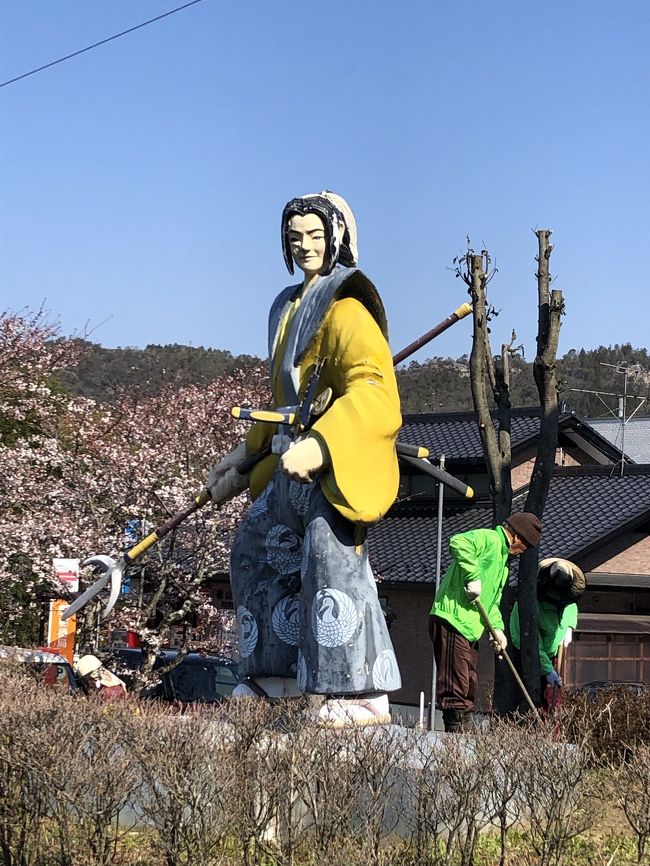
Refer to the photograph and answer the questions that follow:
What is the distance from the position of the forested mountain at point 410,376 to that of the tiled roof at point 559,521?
58.6 ft

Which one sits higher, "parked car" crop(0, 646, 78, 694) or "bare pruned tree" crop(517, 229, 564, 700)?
"bare pruned tree" crop(517, 229, 564, 700)

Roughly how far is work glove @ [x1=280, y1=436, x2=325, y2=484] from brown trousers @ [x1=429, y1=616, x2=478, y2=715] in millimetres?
1951

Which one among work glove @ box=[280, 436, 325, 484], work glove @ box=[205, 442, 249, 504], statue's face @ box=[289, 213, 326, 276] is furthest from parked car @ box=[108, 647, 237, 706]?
work glove @ box=[280, 436, 325, 484]

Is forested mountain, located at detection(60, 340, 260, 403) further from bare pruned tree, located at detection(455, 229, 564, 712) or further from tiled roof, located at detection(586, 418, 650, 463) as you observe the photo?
bare pruned tree, located at detection(455, 229, 564, 712)

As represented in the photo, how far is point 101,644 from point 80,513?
71.7 inches

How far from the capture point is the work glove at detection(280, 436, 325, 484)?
598 centimetres

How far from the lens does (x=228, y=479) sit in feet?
23.2

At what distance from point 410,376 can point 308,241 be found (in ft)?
198

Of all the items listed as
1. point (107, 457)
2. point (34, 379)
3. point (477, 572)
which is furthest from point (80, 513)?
point (477, 572)

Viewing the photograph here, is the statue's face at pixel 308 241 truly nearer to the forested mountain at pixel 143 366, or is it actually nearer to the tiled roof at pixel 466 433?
the tiled roof at pixel 466 433

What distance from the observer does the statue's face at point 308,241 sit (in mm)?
6680

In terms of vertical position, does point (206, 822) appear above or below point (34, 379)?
below

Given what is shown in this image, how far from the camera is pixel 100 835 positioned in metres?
4.92

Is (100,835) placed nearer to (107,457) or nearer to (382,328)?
(382,328)
